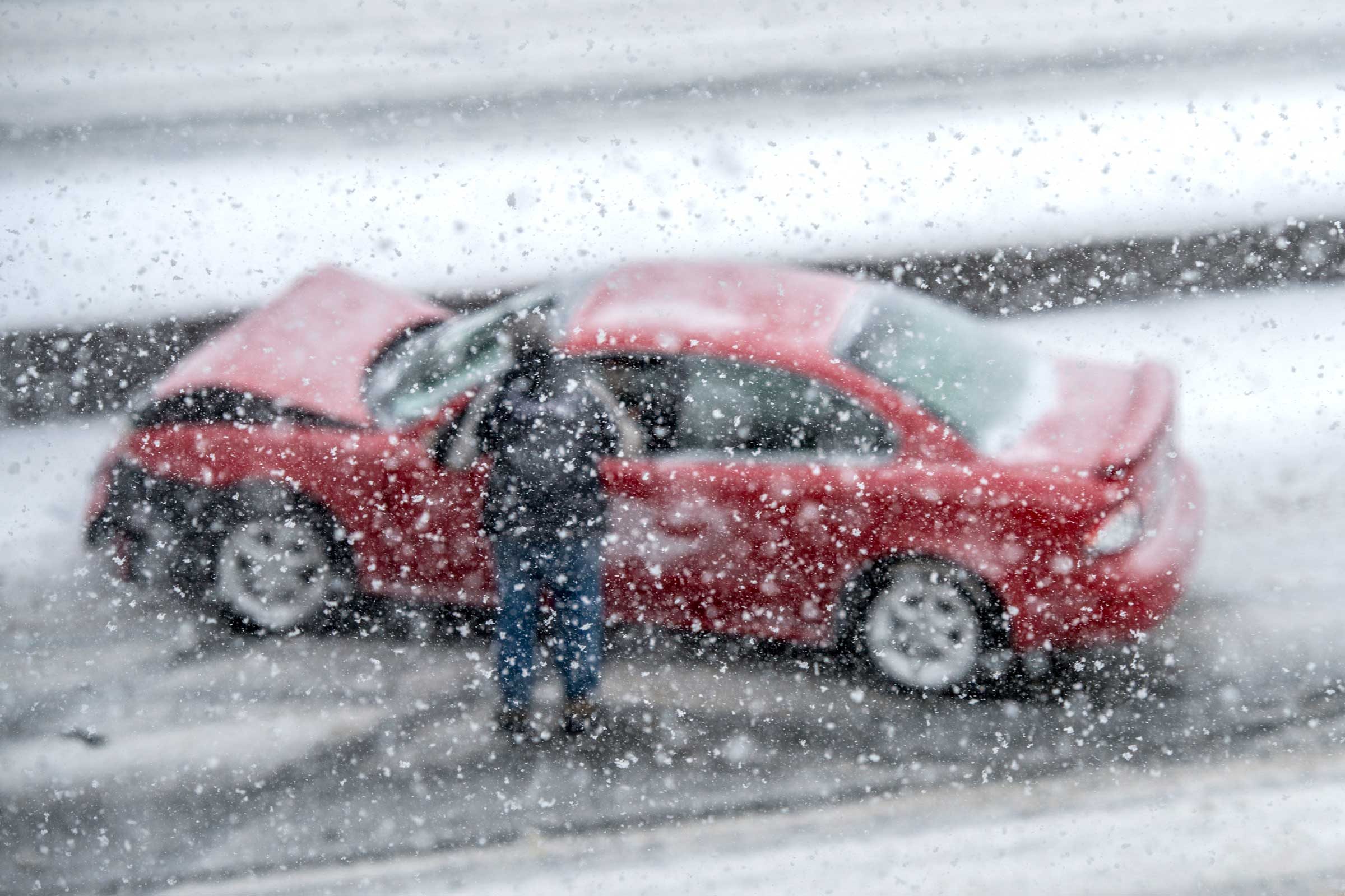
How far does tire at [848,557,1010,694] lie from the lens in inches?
152

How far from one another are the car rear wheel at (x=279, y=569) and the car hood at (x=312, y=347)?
36 cm

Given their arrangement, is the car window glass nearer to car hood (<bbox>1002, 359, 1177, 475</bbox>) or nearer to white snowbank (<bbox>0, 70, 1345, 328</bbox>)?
white snowbank (<bbox>0, 70, 1345, 328</bbox>)

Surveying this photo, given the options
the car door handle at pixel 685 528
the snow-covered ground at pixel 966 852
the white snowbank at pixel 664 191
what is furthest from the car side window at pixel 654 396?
the white snowbank at pixel 664 191

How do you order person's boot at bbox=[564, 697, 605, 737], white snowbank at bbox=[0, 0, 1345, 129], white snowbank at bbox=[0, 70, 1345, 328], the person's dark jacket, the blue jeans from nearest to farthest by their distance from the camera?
the person's dark jacket
the blue jeans
person's boot at bbox=[564, 697, 605, 737]
white snowbank at bbox=[0, 70, 1345, 328]
white snowbank at bbox=[0, 0, 1345, 129]

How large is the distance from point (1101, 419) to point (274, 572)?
262cm

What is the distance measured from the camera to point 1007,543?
3.77 meters

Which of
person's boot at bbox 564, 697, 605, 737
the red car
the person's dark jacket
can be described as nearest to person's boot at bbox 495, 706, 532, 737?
person's boot at bbox 564, 697, 605, 737

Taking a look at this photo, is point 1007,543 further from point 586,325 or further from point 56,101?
point 56,101

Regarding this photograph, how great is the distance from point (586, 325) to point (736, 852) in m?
1.58

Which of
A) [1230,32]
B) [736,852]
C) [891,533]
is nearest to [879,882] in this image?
[736,852]

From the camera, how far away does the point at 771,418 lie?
3834 mm

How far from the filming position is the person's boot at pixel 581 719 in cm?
393

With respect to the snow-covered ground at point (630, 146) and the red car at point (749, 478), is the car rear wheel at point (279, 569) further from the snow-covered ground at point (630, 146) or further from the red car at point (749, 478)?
the snow-covered ground at point (630, 146)

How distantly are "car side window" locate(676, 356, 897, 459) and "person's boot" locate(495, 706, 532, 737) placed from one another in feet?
3.04
